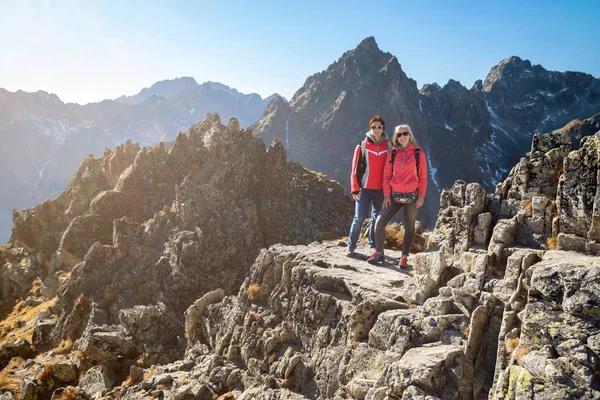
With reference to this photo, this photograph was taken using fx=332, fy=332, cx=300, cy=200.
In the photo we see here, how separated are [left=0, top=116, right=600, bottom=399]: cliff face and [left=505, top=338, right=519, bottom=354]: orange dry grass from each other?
0.03 metres

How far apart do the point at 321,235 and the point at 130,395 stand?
26488 mm

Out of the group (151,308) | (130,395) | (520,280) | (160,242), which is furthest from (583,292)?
→ (160,242)

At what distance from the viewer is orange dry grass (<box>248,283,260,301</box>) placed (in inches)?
714

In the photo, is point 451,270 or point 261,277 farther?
point 261,277

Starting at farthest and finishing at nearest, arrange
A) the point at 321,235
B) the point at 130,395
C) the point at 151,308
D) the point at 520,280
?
the point at 321,235 < the point at 151,308 < the point at 130,395 < the point at 520,280

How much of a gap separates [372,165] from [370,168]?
158 millimetres

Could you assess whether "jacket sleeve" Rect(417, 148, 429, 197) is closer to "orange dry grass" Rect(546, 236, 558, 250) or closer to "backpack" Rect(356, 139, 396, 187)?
"backpack" Rect(356, 139, 396, 187)

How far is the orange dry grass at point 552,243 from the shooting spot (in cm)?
909

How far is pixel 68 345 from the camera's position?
28016mm

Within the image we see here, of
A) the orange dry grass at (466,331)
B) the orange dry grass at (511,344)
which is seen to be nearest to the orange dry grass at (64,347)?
the orange dry grass at (466,331)

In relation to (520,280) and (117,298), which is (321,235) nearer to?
(117,298)

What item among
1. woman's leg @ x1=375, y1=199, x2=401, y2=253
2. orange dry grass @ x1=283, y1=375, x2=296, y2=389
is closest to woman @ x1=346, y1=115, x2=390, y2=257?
woman's leg @ x1=375, y1=199, x2=401, y2=253

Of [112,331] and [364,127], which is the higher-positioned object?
[364,127]

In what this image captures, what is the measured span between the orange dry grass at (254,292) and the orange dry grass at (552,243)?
13.3 metres
